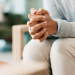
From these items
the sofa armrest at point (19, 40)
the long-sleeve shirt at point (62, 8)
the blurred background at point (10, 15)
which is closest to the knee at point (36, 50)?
the long-sleeve shirt at point (62, 8)

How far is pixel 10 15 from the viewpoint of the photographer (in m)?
2.53

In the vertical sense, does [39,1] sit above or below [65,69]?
above

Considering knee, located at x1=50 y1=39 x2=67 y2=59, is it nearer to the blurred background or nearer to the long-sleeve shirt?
the long-sleeve shirt

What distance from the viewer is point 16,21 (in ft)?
8.29

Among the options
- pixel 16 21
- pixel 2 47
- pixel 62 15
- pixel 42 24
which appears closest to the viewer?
pixel 42 24

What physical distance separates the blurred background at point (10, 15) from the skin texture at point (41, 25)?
5.66ft

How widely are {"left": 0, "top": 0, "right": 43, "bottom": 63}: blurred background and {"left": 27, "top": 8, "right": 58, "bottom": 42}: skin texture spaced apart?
68.0 inches

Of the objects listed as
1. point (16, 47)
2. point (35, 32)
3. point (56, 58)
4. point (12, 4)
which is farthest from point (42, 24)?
point (12, 4)

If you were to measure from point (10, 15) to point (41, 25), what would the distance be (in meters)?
2.09

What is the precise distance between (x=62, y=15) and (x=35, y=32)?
271mm

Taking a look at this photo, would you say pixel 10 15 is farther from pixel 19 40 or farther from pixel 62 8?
pixel 62 8

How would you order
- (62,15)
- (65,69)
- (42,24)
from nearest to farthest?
(65,69), (42,24), (62,15)

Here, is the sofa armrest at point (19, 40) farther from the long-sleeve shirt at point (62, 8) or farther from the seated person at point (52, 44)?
the seated person at point (52, 44)

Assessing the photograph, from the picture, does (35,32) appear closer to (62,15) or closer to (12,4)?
(62,15)
